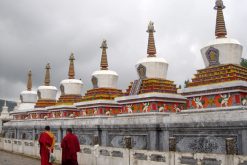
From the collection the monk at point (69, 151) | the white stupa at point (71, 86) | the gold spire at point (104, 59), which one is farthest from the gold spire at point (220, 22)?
the white stupa at point (71, 86)

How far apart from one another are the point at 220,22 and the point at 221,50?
221 centimetres

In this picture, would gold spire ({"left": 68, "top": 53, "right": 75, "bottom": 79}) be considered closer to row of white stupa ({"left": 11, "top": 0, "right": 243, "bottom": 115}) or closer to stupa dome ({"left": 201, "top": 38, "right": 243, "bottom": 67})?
row of white stupa ({"left": 11, "top": 0, "right": 243, "bottom": 115})

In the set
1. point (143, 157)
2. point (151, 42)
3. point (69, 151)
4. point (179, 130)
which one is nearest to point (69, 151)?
point (69, 151)

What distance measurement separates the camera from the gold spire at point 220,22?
19.2m

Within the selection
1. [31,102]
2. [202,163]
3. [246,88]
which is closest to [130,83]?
[246,88]

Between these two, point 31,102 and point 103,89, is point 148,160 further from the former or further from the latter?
point 31,102

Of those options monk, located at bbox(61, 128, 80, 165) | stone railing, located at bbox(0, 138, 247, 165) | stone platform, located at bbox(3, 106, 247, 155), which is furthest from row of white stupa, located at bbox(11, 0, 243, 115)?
monk, located at bbox(61, 128, 80, 165)

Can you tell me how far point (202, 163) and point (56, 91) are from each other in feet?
95.2

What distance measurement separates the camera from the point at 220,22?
64.0 ft

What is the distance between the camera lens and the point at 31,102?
138 feet

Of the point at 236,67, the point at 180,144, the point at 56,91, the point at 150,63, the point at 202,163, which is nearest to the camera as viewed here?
the point at 202,163

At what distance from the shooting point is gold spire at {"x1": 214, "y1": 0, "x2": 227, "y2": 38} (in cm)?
1923

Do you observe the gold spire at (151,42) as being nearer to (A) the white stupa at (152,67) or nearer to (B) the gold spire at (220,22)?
(A) the white stupa at (152,67)

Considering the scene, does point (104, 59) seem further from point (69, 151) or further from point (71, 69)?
point (69, 151)
